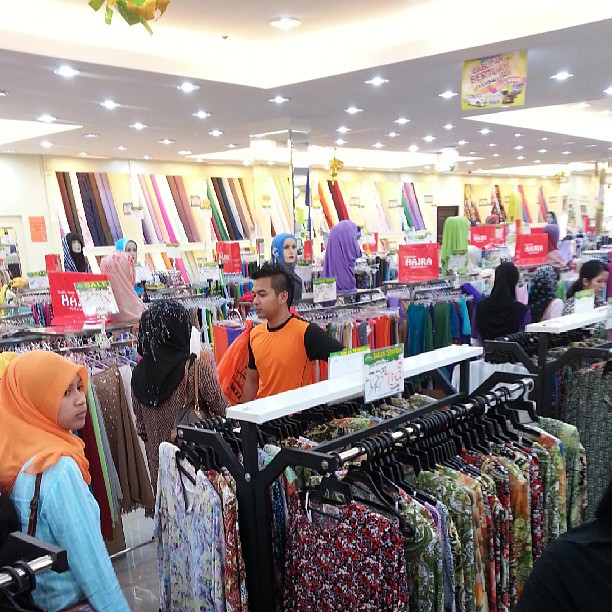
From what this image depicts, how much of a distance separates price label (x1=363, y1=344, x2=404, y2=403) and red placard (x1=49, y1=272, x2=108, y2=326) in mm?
2472

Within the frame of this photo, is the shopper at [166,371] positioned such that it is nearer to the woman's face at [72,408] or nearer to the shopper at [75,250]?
the woman's face at [72,408]

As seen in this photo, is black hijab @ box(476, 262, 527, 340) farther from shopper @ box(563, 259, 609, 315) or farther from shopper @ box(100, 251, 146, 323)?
shopper @ box(100, 251, 146, 323)

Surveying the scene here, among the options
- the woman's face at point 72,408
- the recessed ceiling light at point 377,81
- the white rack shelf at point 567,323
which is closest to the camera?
the woman's face at point 72,408

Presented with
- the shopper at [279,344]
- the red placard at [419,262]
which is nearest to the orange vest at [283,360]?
the shopper at [279,344]

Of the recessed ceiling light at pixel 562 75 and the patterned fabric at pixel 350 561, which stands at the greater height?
the recessed ceiling light at pixel 562 75

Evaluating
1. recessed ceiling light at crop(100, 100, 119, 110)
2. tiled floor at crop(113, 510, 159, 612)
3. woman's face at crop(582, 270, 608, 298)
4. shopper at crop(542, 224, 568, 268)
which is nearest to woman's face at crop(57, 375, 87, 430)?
tiled floor at crop(113, 510, 159, 612)

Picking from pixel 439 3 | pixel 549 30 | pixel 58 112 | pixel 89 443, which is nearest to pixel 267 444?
pixel 89 443

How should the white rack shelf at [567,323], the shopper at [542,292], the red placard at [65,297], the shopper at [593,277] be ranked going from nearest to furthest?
the white rack shelf at [567,323]
the red placard at [65,297]
the shopper at [593,277]
the shopper at [542,292]

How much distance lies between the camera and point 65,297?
3918 mm

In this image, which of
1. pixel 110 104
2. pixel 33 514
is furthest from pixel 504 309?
pixel 110 104

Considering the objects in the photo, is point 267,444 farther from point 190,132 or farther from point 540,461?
point 190,132

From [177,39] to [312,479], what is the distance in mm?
5700

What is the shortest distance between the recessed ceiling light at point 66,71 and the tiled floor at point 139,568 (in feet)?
13.7

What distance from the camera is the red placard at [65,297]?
3910 millimetres
